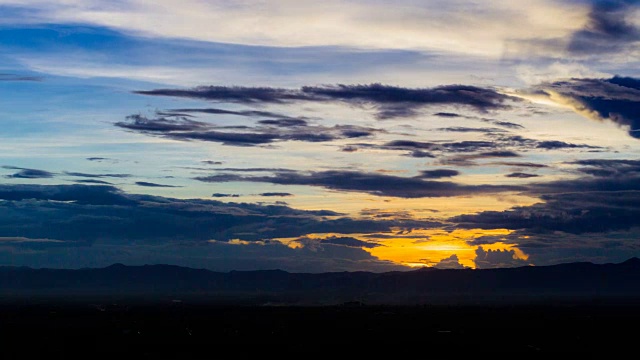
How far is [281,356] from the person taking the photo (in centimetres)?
14188

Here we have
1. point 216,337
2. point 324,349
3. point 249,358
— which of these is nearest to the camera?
point 249,358

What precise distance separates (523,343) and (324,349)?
155 feet

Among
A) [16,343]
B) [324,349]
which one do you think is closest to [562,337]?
[324,349]

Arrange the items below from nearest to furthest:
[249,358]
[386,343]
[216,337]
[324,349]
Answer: [249,358], [324,349], [386,343], [216,337]

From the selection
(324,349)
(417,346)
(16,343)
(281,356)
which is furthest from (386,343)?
(16,343)

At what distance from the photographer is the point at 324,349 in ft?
515

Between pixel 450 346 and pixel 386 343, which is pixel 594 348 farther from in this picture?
pixel 386 343

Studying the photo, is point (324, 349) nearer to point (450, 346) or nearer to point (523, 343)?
point (450, 346)

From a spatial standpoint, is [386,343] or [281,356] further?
[386,343]

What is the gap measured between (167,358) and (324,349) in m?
31.2

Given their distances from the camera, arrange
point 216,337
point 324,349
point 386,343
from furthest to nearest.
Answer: point 216,337 → point 386,343 → point 324,349

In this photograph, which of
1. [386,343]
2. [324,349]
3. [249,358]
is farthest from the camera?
[386,343]

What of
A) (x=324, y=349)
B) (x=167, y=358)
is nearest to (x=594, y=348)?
(x=324, y=349)

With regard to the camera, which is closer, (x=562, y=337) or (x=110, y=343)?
(x=110, y=343)
